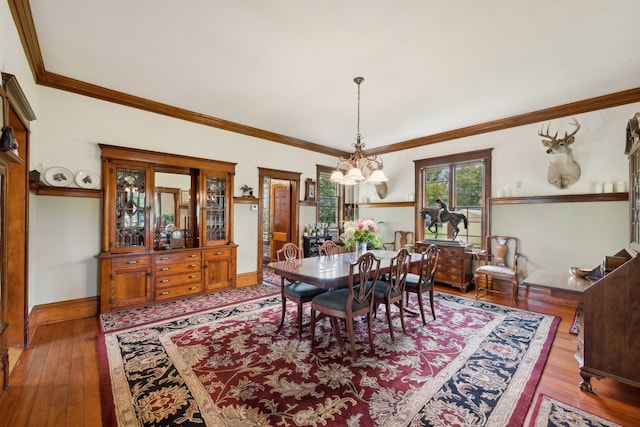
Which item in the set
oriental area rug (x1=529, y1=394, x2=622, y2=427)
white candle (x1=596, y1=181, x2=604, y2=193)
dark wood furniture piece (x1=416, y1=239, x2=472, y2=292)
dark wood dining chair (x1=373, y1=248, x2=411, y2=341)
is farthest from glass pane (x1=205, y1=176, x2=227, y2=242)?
white candle (x1=596, y1=181, x2=604, y2=193)

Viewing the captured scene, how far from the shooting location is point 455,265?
496 cm

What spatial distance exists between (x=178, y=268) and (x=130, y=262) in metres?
0.65

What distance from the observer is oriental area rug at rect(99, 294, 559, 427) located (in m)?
1.87

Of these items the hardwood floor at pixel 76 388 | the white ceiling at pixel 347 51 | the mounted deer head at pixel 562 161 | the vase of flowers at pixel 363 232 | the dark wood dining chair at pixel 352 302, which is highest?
the white ceiling at pixel 347 51

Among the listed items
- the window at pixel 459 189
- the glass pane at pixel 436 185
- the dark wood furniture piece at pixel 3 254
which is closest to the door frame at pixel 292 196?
the window at pixel 459 189

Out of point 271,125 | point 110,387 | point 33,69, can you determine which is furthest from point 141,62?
point 110,387

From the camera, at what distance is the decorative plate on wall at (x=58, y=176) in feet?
11.3

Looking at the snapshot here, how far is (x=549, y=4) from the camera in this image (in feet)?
7.20

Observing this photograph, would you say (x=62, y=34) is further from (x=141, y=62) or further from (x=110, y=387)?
(x=110, y=387)

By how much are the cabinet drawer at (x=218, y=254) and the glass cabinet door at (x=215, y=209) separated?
15cm

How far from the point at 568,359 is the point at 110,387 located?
3931mm

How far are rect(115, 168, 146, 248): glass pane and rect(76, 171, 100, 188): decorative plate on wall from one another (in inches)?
9.4

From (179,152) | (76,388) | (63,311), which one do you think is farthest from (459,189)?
(63,311)

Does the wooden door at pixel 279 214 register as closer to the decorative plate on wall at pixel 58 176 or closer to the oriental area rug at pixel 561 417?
the decorative plate on wall at pixel 58 176
